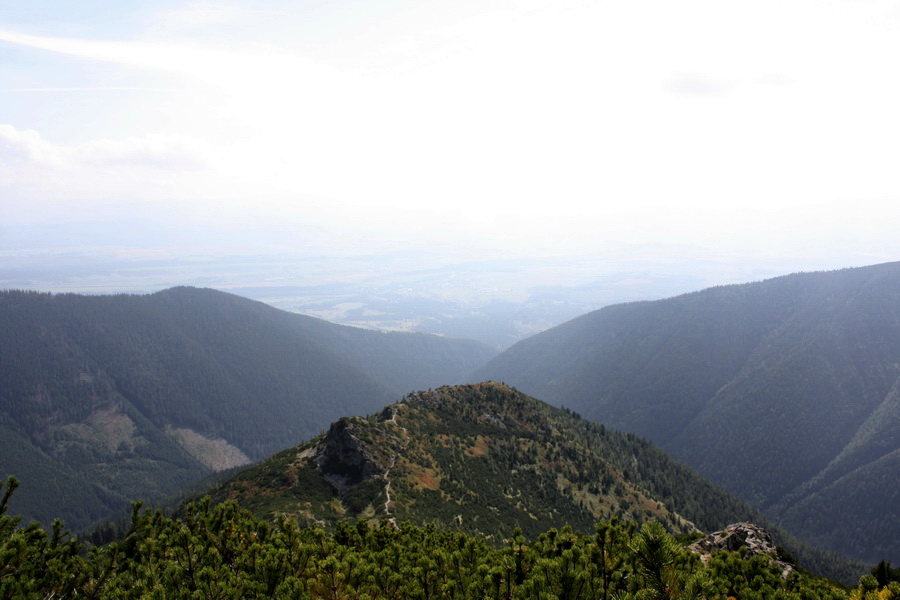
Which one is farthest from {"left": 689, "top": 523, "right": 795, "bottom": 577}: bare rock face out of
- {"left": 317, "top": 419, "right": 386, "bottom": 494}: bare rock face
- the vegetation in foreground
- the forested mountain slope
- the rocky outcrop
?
{"left": 317, "top": 419, "right": 386, "bottom": 494}: bare rock face

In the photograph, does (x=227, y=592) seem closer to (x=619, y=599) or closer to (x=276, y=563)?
(x=276, y=563)

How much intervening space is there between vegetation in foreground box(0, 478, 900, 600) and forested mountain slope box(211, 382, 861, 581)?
36830 millimetres

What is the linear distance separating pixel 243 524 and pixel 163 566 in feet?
20.1

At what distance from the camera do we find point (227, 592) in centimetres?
1509

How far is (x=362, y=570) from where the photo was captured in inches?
690

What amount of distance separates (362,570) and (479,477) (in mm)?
88063

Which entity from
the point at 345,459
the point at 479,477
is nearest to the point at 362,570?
the point at 345,459

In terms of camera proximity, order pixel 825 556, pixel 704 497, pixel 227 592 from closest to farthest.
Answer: pixel 227 592, pixel 704 497, pixel 825 556

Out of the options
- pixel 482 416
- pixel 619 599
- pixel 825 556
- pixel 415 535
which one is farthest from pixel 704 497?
pixel 619 599

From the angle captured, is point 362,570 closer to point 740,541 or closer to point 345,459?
point 740,541

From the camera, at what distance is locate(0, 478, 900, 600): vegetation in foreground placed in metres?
13.3

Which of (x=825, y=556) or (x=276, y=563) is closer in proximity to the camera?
(x=276, y=563)

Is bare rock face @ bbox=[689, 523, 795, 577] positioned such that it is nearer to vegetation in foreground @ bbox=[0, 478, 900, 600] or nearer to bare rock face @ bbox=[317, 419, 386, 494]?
vegetation in foreground @ bbox=[0, 478, 900, 600]

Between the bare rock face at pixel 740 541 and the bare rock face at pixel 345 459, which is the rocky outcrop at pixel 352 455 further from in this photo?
the bare rock face at pixel 740 541
